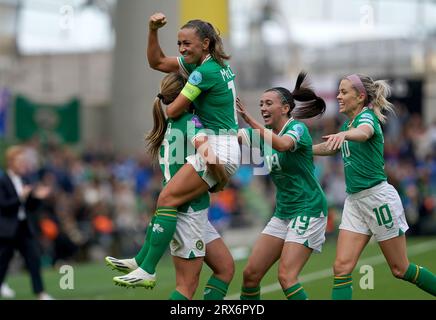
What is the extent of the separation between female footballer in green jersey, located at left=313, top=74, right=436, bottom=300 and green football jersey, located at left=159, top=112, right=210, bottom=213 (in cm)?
140

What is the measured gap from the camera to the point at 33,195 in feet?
47.7

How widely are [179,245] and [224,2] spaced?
891 cm

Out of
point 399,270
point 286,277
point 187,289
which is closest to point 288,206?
point 286,277

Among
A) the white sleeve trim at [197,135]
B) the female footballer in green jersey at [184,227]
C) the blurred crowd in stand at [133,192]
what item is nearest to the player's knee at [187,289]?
the female footballer in green jersey at [184,227]

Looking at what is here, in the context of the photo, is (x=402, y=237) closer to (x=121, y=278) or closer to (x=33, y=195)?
(x=121, y=278)

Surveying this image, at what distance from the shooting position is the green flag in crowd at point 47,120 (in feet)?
74.0

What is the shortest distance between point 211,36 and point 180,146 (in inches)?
40.5

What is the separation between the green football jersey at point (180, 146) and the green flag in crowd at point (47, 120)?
13.8m

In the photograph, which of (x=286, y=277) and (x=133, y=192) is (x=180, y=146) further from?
(x=133, y=192)

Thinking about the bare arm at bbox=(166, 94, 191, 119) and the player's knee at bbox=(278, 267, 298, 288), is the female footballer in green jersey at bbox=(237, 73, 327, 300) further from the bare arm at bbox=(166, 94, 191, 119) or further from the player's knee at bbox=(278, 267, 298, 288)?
the bare arm at bbox=(166, 94, 191, 119)

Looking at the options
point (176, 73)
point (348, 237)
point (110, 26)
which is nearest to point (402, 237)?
point (348, 237)

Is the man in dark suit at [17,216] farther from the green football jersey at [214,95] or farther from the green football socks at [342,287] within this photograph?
the green football jersey at [214,95]

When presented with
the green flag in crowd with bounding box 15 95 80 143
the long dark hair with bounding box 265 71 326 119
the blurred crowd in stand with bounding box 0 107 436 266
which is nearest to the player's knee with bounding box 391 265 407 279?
the long dark hair with bounding box 265 71 326 119

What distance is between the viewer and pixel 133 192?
22.7 m
